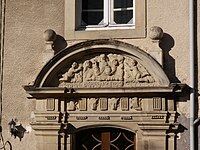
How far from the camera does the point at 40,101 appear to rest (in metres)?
10.9

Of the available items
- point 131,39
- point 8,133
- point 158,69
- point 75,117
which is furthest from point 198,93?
point 8,133

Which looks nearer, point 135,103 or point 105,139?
point 135,103

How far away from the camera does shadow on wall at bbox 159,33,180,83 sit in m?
10.5

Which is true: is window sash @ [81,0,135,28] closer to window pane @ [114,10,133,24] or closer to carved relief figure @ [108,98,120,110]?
window pane @ [114,10,133,24]

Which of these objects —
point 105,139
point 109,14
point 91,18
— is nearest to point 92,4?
point 91,18

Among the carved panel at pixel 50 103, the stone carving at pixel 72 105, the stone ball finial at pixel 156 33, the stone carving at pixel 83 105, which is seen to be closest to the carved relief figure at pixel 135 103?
the stone carving at pixel 83 105

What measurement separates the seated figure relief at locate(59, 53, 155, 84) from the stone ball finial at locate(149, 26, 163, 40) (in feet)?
1.76

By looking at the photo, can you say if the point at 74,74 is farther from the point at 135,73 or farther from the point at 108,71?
the point at 135,73

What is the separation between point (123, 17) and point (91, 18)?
24.0 inches

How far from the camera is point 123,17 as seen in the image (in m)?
11.1

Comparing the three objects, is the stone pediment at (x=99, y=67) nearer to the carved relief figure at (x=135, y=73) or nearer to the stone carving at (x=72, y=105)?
the carved relief figure at (x=135, y=73)

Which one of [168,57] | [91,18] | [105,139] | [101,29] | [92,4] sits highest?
[92,4]

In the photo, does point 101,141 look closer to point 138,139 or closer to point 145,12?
point 138,139

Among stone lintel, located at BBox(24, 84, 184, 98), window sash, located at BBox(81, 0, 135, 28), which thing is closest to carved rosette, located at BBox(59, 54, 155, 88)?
stone lintel, located at BBox(24, 84, 184, 98)
